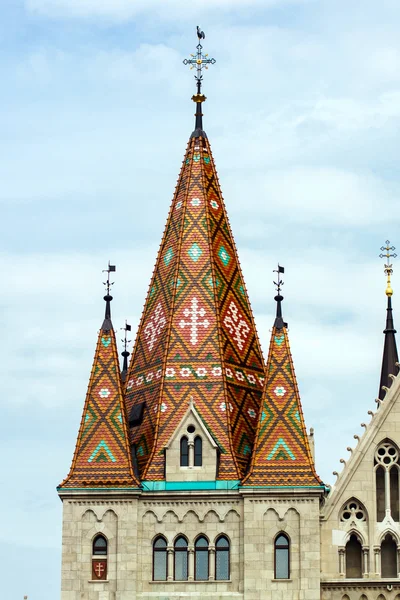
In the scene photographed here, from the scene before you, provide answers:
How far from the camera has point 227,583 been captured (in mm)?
54281

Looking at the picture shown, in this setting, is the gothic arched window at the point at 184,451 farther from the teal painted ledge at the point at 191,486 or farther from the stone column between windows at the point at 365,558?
the stone column between windows at the point at 365,558

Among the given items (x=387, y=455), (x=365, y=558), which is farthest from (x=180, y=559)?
(x=387, y=455)

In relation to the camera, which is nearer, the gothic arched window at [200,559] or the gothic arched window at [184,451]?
the gothic arched window at [200,559]

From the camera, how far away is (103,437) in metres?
55.2

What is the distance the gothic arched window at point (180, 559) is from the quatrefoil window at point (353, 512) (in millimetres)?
3600

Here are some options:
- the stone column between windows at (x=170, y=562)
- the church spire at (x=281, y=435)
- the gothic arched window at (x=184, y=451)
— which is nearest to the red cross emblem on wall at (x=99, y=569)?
the stone column between windows at (x=170, y=562)

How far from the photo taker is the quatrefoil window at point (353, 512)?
180ft

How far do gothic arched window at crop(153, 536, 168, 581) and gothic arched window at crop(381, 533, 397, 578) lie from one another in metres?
4.88

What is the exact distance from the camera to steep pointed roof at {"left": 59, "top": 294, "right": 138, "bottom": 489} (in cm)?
5481

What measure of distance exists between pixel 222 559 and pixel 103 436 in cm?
389

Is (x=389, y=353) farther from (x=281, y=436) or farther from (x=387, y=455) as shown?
(x=281, y=436)

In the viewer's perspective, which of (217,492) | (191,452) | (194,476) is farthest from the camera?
(191,452)

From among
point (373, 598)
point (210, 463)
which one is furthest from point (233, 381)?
point (373, 598)

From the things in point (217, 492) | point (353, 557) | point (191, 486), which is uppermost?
point (191, 486)
